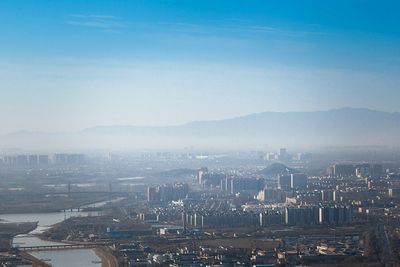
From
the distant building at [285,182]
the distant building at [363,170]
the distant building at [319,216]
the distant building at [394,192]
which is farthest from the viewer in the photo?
the distant building at [363,170]

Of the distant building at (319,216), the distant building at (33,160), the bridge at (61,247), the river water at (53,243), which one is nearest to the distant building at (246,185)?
the river water at (53,243)

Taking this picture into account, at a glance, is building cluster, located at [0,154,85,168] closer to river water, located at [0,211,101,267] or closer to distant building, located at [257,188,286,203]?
distant building, located at [257,188,286,203]

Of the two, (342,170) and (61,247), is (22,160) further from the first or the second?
(61,247)

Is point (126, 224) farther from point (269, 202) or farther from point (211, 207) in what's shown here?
point (269, 202)

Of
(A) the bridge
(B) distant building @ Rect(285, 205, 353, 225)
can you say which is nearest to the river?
(A) the bridge

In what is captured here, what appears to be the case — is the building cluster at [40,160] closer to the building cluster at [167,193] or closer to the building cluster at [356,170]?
the building cluster at [167,193]

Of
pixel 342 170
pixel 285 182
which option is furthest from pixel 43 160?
pixel 285 182

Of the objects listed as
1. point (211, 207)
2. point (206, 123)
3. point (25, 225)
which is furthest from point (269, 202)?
point (206, 123)
